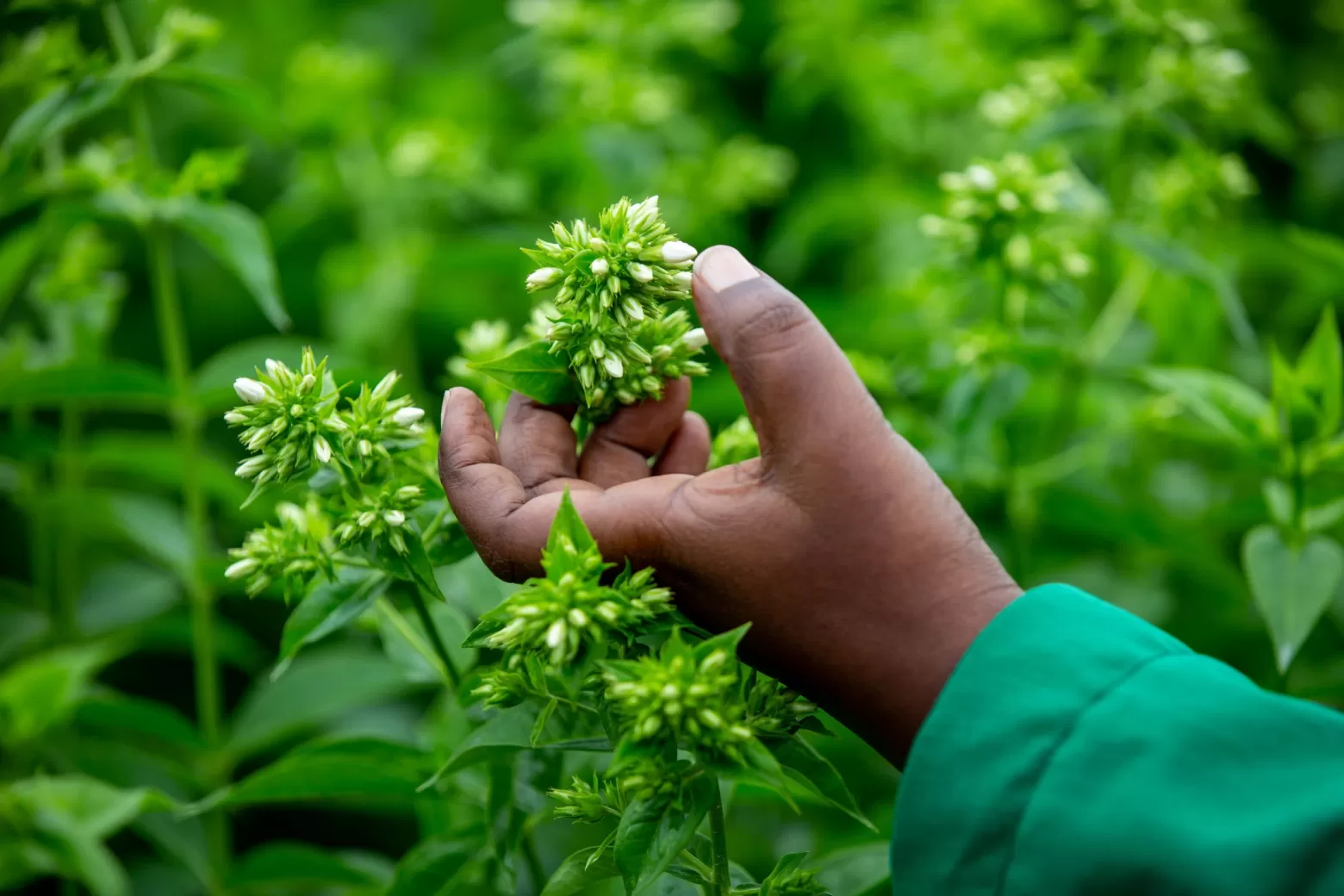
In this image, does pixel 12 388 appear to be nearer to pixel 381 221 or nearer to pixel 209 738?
pixel 209 738

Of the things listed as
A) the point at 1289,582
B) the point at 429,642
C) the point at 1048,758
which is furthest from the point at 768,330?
the point at 1289,582

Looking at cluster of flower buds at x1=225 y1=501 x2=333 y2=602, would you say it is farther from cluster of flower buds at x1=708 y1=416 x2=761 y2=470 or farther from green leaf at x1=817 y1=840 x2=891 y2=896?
green leaf at x1=817 y1=840 x2=891 y2=896

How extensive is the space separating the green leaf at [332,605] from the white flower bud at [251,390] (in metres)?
0.27

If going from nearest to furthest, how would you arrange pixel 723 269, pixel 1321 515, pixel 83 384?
1. pixel 723 269
2. pixel 1321 515
3. pixel 83 384

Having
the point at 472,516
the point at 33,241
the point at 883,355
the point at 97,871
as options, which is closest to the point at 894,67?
the point at 883,355

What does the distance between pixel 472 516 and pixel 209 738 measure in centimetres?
131

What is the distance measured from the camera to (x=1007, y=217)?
6.34 ft

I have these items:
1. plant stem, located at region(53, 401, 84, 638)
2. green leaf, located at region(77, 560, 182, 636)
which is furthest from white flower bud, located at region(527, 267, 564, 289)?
green leaf, located at region(77, 560, 182, 636)

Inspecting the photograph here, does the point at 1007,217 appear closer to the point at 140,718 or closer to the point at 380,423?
the point at 380,423

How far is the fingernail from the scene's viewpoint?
1.15m

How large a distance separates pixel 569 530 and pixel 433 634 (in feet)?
1.26

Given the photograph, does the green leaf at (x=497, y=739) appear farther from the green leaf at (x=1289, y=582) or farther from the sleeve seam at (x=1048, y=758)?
the green leaf at (x=1289, y=582)

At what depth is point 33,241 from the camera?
2047 millimetres

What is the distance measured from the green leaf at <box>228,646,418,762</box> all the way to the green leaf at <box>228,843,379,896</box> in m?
0.23
